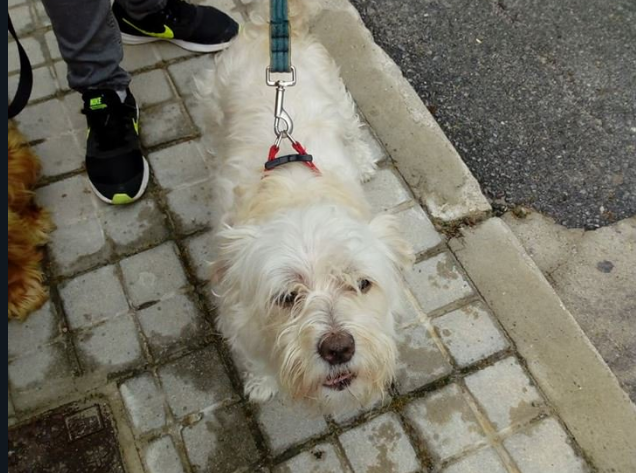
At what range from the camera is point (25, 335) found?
3172 mm

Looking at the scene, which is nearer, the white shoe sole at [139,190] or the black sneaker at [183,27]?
the white shoe sole at [139,190]

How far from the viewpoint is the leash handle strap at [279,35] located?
2.57 metres

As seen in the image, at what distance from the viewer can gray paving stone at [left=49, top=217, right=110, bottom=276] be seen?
3.38 m

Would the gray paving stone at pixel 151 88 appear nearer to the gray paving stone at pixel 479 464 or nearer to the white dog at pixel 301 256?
the white dog at pixel 301 256

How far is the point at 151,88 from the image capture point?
13.1 ft

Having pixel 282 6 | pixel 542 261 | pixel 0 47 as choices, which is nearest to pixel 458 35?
pixel 542 261

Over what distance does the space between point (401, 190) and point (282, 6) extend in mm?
1382

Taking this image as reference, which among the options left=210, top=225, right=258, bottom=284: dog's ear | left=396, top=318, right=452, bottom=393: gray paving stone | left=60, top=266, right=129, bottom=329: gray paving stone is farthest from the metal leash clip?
left=60, top=266, right=129, bottom=329: gray paving stone

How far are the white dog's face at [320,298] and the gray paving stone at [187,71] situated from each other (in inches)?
72.3

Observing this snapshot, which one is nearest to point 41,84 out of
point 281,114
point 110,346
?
point 110,346

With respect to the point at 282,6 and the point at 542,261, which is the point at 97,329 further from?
the point at 542,261

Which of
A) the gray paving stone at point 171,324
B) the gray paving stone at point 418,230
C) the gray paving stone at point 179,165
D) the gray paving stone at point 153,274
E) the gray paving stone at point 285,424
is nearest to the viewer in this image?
the gray paving stone at point 285,424

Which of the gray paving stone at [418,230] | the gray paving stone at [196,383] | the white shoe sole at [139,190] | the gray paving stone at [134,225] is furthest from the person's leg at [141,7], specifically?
the gray paving stone at [196,383]

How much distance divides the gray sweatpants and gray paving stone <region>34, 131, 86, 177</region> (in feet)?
1.58
